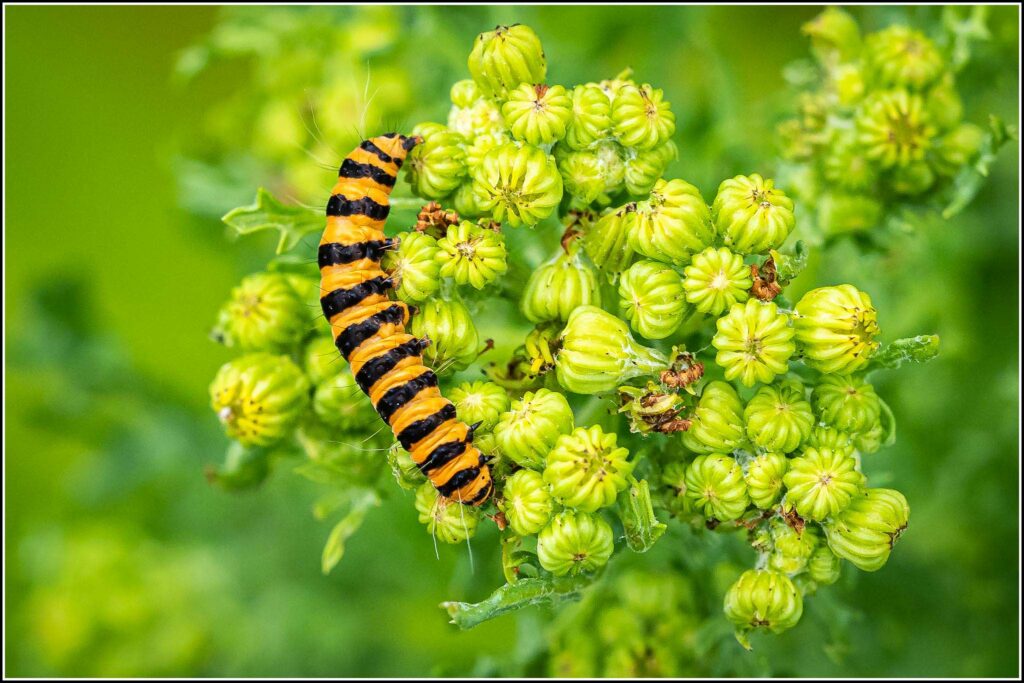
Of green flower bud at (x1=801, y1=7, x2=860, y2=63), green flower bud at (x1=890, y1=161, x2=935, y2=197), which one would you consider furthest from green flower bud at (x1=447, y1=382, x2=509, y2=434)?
green flower bud at (x1=801, y1=7, x2=860, y2=63)

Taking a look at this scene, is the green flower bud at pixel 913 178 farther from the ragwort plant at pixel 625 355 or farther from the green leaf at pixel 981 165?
the ragwort plant at pixel 625 355

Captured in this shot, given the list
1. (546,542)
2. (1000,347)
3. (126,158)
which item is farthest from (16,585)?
(1000,347)

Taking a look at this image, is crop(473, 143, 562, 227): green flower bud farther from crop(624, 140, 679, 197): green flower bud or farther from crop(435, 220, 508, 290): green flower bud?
crop(624, 140, 679, 197): green flower bud

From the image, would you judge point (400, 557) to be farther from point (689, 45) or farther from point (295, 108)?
point (689, 45)

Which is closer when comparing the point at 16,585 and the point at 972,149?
the point at 972,149

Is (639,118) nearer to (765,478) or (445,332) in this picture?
(445,332)

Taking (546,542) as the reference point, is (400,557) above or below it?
below
